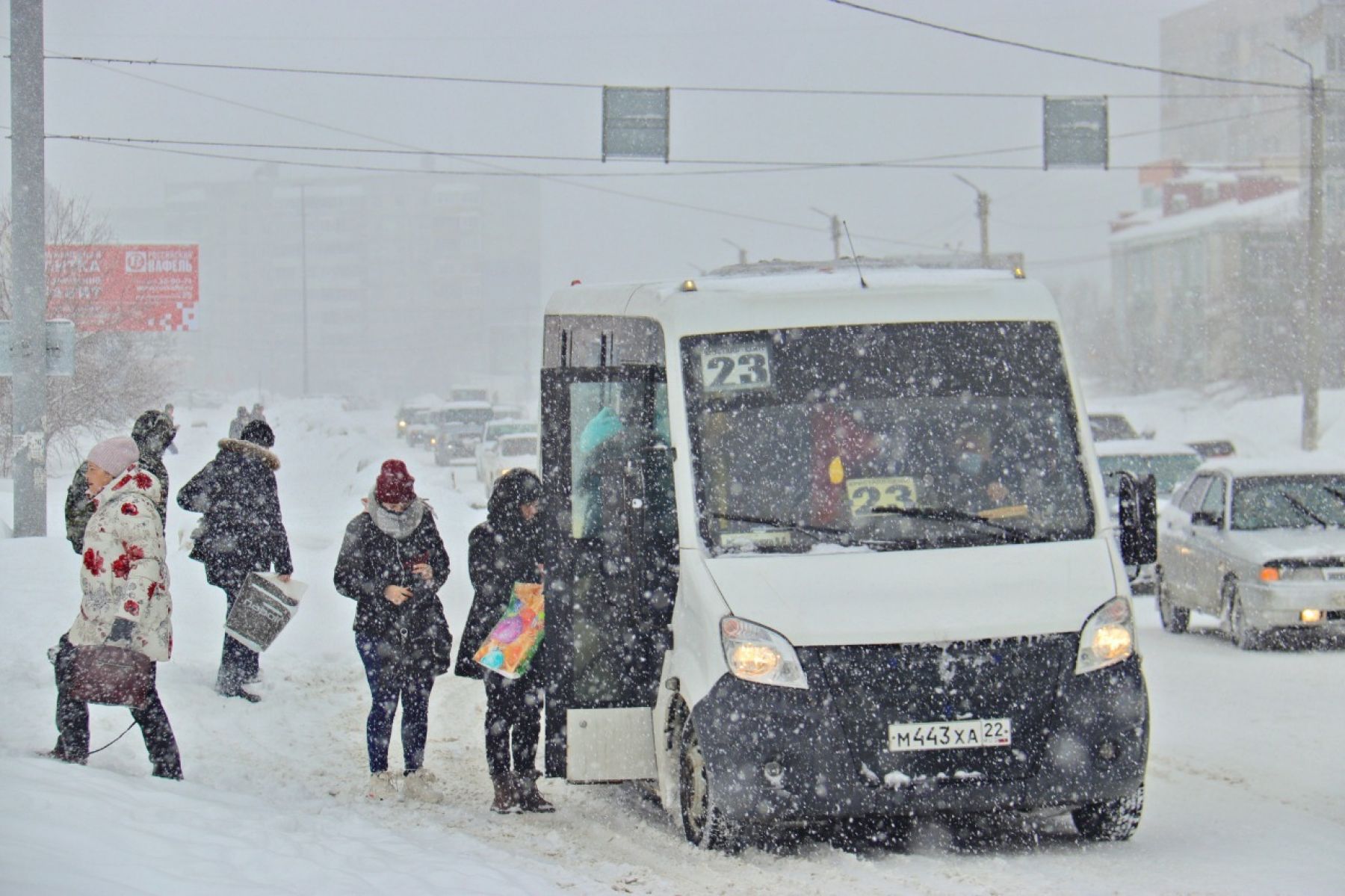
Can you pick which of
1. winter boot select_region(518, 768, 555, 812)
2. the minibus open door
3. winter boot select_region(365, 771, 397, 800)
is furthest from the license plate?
winter boot select_region(365, 771, 397, 800)

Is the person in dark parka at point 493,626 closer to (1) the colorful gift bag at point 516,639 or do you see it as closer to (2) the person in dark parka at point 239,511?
(1) the colorful gift bag at point 516,639

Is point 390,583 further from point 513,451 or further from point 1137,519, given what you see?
point 513,451

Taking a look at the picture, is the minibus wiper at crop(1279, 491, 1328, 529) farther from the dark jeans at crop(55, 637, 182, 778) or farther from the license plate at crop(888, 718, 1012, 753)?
the dark jeans at crop(55, 637, 182, 778)

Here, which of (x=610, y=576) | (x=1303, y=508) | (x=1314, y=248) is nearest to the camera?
(x=610, y=576)

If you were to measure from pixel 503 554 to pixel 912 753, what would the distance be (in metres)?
2.42

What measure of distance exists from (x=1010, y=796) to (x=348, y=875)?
253 cm

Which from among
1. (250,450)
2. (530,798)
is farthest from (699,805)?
(250,450)

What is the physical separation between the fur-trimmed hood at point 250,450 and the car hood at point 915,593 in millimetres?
4326

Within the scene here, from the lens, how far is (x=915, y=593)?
659 cm

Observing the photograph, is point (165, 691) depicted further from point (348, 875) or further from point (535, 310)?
point (535, 310)

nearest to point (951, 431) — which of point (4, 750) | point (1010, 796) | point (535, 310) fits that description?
point (1010, 796)

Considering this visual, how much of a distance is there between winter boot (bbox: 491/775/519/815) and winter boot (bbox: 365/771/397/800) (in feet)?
1.62

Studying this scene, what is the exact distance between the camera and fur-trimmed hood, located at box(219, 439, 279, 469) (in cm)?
1020

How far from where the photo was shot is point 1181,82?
13875 centimetres
